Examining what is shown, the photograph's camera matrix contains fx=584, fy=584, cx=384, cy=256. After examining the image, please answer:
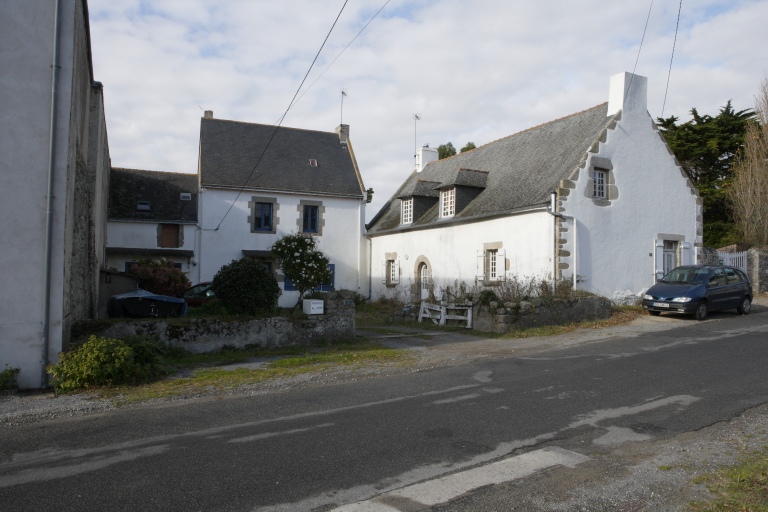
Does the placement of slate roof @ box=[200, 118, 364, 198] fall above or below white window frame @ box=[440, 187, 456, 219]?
above

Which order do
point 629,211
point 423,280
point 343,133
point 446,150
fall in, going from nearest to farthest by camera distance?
point 629,211 → point 423,280 → point 343,133 → point 446,150

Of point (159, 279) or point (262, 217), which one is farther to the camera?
point (262, 217)

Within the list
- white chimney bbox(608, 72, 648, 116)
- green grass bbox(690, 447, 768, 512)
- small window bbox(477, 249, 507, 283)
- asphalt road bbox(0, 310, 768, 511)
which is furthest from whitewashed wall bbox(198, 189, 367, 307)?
green grass bbox(690, 447, 768, 512)

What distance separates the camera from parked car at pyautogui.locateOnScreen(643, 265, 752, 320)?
16.3 metres

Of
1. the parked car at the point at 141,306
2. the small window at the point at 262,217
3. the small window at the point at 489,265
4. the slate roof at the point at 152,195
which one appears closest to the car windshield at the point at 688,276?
the small window at the point at 489,265

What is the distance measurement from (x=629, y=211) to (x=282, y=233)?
1332 centimetres

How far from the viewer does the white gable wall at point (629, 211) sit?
18953 mm

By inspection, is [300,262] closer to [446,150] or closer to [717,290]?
[717,290]

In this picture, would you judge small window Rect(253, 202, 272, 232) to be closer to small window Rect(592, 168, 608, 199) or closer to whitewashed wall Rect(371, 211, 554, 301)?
whitewashed wall Rect(371, 211, 554, 301)

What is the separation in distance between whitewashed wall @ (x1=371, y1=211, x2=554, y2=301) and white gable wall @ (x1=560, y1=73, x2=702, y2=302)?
0.92 m

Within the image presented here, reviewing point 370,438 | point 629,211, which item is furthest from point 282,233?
point 370,438

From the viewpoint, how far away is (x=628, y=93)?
20234 mm

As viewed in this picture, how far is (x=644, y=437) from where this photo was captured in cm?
596

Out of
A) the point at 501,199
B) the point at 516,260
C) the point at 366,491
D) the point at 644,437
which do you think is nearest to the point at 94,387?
the point at 366,491
